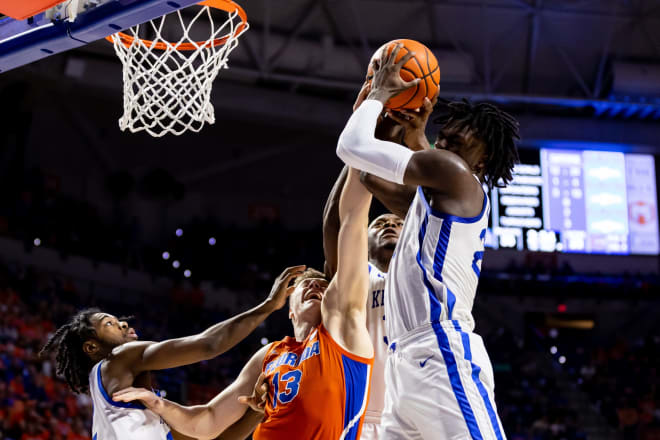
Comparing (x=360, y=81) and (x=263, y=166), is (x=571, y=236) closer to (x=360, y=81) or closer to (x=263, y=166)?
(x=360, y=81)

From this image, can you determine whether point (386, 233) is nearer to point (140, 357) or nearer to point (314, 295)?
point (314, 295)

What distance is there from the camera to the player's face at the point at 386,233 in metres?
3.32

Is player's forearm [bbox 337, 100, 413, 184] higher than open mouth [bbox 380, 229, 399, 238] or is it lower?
higher

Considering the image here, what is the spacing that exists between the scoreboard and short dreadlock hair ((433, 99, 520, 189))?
11826mm

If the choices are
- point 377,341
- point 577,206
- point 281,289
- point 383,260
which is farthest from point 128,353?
point 577,206

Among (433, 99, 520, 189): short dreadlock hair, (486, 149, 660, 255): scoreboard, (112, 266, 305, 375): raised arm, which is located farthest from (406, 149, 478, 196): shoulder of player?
(486, 149, 660, 255): scoreboard

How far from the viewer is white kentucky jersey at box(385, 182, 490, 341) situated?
2301 mm

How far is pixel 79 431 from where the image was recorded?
8656 millimetres

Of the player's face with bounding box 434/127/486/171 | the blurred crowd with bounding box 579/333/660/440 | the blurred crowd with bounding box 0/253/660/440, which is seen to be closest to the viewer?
the player's face with bounding box 434/127/486/171

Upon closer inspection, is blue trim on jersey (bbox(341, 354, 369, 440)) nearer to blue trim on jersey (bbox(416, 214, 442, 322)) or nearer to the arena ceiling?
blue trim on jersey (bbox(416, 214, 442, 322))

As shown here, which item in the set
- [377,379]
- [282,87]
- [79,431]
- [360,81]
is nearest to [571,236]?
[360,81]

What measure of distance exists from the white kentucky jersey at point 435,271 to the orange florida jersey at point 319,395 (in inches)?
18.3

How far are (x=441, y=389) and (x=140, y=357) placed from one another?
4.91ft

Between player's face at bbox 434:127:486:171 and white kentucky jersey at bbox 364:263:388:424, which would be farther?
white kentucky jersey at bbox 364:263:388:424
